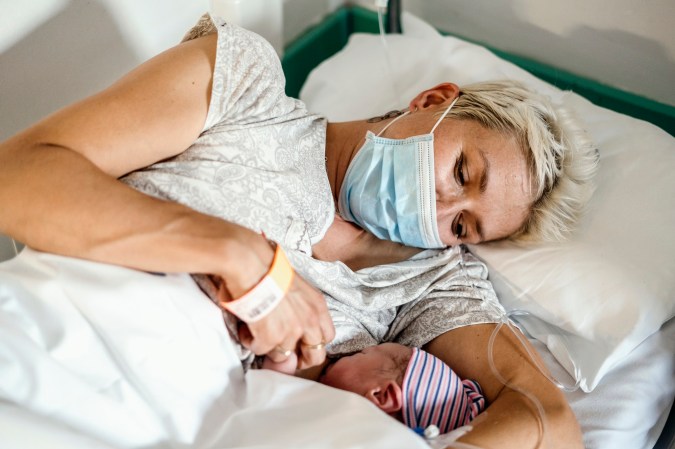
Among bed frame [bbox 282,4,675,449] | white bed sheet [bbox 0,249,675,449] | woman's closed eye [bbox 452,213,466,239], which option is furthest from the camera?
bed frame [bbox 282,4,675,449]

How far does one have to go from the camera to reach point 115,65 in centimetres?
193

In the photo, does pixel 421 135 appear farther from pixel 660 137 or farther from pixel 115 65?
pixel 115 65

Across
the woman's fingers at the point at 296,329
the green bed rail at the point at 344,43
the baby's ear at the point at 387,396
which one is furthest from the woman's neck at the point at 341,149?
the green bed rail at the point at 344,43

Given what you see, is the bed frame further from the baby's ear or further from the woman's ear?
the baby's ear

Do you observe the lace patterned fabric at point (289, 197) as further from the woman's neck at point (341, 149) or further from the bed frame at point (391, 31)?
the bed frame at point (391, 31)

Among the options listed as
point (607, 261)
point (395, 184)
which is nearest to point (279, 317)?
point (395, 184)

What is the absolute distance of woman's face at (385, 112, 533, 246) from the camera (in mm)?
1599

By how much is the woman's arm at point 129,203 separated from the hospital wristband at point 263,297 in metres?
0.01

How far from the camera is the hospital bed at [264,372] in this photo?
1.11 meters

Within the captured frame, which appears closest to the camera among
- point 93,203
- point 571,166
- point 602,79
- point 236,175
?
point 93,203

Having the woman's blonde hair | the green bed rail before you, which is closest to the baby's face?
the woman's blonde hair

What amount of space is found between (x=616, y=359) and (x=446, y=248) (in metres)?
0.51

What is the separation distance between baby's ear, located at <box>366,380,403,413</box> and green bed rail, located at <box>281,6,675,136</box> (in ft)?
4.70

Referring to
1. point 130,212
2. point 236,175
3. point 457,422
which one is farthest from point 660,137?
point 130,212
